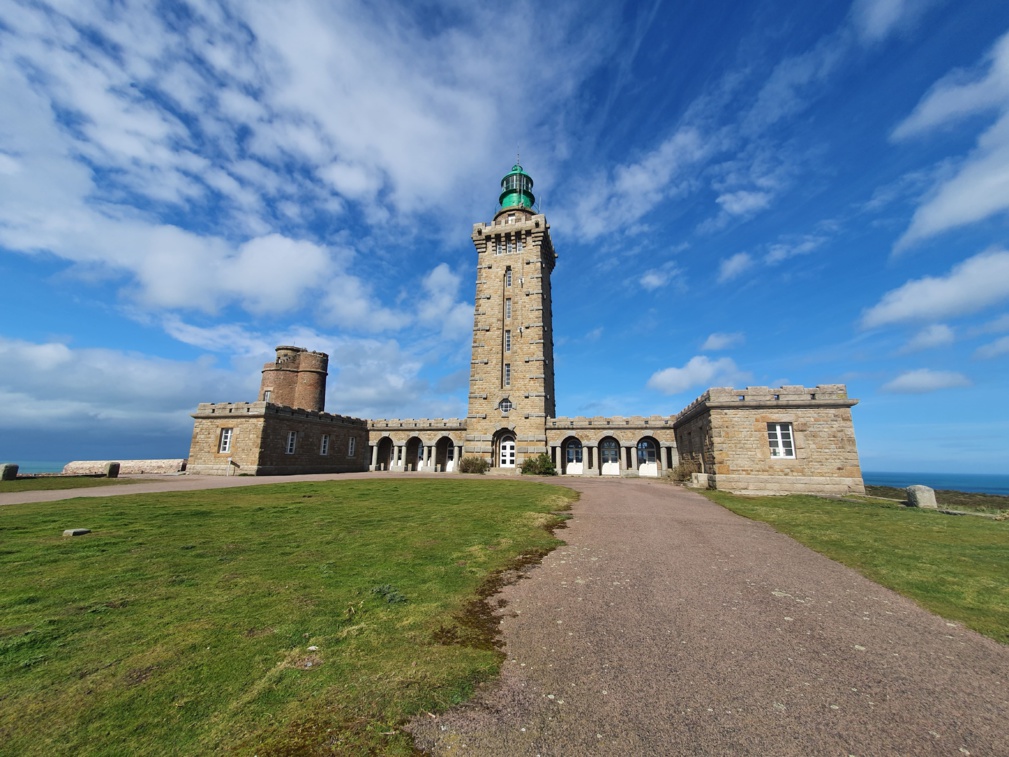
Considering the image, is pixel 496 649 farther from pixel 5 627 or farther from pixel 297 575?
pixel 5 627

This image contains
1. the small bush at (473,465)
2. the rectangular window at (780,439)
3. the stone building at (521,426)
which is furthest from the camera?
the small bush at (473,465)

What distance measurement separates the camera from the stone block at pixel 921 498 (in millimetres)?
15383

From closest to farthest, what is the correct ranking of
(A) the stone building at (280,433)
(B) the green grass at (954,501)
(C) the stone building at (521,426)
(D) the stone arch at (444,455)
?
(B) the green grass at (954,501) < (C) the stone building at (521,426) < (A) the stone building at (280,433) < (D) the stone arch at (444,455)

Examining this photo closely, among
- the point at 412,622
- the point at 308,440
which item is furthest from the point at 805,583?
the point at 308,440

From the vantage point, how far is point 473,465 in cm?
3234

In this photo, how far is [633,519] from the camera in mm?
11359

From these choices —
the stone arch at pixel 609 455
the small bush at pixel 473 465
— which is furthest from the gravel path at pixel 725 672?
the stone arch at pixel 609 455

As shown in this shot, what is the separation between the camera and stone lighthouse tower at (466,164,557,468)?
33438 millimetres

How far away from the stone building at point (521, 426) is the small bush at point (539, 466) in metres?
0.84

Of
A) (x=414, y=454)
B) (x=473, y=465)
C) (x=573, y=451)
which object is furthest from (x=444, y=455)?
(x=573, y=451)

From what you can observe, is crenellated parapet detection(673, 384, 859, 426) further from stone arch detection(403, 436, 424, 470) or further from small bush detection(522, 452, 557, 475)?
stone arch detection(403, 436, 424, 470)

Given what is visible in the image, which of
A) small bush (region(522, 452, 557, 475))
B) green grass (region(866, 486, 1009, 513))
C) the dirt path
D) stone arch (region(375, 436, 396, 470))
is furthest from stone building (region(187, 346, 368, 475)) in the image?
green grass (region(866, 486, 1009, 513))

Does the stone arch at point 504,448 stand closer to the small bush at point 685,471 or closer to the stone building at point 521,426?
the stone building at point 521,426

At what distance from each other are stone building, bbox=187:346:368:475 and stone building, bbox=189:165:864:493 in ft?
0.30
